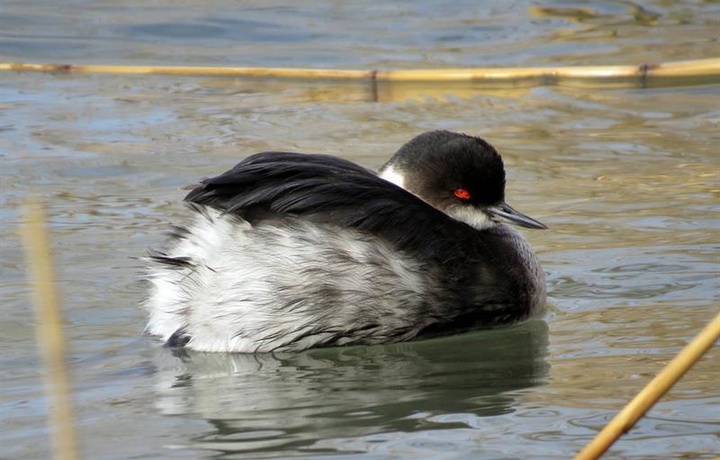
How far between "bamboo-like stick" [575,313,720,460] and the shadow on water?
51.2 inches

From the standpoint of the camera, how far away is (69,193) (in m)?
7.17

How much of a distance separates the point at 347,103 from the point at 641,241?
10.3 ft

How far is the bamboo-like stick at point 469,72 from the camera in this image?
29.2ft

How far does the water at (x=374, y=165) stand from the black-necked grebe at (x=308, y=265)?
0.09m

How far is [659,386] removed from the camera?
277 centimetres

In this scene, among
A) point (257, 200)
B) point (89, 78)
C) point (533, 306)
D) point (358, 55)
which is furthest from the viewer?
point (358, 55)

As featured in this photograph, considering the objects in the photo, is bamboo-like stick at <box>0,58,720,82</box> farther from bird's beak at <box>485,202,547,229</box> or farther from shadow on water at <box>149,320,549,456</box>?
shadow on water at <box>149,320,549,456</box>

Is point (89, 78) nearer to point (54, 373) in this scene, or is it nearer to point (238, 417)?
point (238, 417)

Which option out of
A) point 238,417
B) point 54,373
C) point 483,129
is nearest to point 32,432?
point 238,417

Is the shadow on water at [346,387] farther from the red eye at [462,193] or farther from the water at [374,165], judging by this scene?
the red eye at [462,193]

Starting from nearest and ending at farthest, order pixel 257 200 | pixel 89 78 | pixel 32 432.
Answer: pixel 32 432 → pixel 257 200 → pixel 89 78

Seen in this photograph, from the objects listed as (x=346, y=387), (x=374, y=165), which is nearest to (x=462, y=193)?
(x=346, y=387)

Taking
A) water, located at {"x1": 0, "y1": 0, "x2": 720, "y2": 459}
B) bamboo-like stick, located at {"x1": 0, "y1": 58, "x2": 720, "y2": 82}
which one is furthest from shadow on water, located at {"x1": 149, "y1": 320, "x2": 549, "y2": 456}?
bamboo-like stick, located at {"x1": 0, "y1": 58, "x2": 720, "y2": 82}

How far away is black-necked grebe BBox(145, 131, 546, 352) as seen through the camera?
4.92 m
